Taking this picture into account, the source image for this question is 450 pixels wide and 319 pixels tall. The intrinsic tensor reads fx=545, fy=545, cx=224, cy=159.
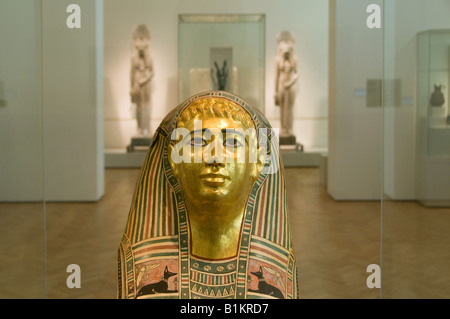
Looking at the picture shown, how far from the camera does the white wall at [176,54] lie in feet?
9.89

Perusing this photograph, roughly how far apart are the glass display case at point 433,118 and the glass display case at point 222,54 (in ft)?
3.27

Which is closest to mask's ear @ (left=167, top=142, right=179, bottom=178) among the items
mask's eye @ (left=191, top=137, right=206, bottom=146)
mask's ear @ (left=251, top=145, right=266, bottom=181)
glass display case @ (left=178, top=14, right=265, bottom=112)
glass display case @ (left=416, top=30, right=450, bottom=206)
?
mask's eye @ (left=191, top=137, right=206, bottom=146)

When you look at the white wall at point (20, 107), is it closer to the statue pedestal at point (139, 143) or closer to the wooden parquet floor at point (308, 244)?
the wooden parquet floor at point (308, 244)

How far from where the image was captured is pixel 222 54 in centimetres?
305

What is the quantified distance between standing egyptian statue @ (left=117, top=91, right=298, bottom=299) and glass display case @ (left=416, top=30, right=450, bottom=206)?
1.42 m

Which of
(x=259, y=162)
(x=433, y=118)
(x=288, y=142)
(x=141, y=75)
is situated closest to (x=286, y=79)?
(x=288, y=142)

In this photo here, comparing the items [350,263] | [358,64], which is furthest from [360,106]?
[350,263]

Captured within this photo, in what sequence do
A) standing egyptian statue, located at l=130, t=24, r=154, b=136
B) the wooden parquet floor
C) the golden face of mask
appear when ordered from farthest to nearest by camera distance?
the wooden parquet floor, standing egyptian statue, located at l=130, t=24, r=154, b=136, the golden face of mask

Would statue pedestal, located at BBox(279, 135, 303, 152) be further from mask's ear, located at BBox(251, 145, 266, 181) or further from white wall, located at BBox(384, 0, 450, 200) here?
mask's ear, located at BBox(251, 145, 266, 181)

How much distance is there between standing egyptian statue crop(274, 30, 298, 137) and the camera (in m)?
3.07

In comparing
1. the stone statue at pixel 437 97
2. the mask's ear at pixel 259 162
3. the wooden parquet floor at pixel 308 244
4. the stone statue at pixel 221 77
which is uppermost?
the stone statue at pixel 221 77

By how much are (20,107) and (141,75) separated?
2.61ft

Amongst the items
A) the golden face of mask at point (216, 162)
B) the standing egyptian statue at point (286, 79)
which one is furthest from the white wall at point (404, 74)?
the golden face of mask at point (216, 162)

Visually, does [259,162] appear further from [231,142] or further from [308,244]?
[308,244]
